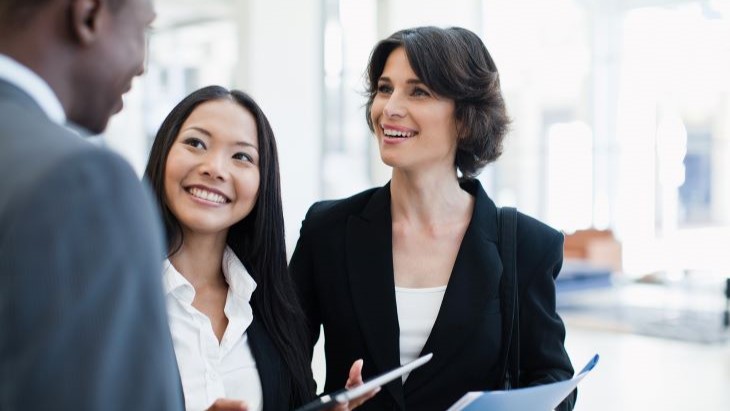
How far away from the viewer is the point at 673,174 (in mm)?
11188

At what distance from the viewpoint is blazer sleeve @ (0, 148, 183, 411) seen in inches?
29.6

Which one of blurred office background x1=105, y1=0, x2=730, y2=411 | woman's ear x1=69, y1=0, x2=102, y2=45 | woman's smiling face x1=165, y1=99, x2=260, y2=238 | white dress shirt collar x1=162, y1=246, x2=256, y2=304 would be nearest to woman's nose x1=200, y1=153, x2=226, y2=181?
woman's smiling face x1=165, y1=99, x2=260, y2=238

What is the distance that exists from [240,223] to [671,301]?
1006 centimetres

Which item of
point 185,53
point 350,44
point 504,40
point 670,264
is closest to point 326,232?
point 350,44

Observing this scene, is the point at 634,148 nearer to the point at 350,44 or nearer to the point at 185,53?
the point at 350,44

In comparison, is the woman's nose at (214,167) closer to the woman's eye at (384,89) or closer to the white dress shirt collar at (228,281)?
the white dress shirt collar at (228,281)

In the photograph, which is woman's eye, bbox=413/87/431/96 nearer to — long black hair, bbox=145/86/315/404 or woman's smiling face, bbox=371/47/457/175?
woman's smiling face, bbox=371/47/457/175

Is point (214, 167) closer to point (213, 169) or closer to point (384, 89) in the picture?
point (213, 169)

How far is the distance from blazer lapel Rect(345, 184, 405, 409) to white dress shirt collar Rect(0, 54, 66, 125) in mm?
1422

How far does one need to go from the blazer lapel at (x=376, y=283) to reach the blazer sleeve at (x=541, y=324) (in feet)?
1.17

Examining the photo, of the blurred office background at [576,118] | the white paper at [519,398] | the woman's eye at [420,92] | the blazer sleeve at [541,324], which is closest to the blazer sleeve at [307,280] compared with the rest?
the woman's eye at [420,92]

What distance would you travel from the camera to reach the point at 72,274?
76 centimetres

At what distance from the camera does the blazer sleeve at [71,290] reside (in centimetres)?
75

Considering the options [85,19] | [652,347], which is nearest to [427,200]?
[85,19]
